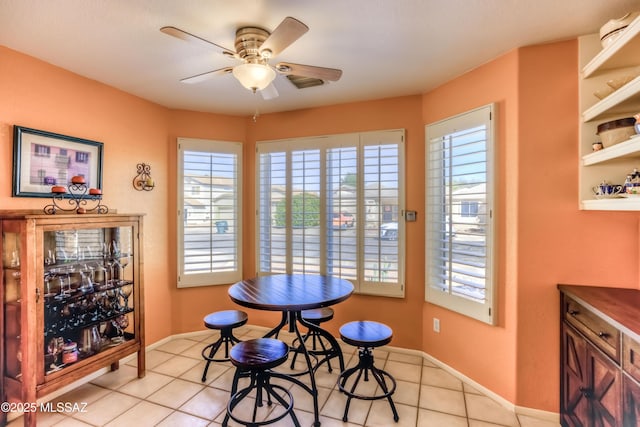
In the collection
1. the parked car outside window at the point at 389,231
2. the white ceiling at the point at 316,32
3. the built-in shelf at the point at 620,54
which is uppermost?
the white ceiling at the point at 316,32

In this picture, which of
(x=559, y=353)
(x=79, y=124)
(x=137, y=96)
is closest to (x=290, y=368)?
(x=559, y=353)

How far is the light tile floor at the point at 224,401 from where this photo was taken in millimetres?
2025

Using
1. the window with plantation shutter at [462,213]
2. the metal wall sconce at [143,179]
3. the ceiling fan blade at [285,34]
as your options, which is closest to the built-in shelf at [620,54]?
the window with plantation shutter at [462,213]

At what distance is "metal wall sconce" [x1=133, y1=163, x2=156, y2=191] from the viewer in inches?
117

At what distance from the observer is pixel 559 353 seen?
201 cm

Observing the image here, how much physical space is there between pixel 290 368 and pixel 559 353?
2.02 metres

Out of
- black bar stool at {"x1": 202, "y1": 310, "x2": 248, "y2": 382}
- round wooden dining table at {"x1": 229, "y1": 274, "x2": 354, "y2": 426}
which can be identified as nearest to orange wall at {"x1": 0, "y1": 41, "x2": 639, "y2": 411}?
round wooden dining table at {"x1": 229, "y1": 274, "x2": 354, "y2": 426}

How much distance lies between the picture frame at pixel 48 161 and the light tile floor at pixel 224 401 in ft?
5.18

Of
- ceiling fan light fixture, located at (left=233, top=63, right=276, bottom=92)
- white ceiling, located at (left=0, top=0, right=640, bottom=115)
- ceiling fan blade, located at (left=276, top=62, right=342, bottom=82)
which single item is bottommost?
ceiling fan light fixture, located at (left=233, top=63, right=276, bottom=92)

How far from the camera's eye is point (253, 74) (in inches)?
67.5

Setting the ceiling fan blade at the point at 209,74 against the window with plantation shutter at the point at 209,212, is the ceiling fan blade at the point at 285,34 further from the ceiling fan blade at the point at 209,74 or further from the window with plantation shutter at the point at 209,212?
the window with plantation shutter at the point at 209,212

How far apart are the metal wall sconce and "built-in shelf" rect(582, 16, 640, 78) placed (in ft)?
11.8

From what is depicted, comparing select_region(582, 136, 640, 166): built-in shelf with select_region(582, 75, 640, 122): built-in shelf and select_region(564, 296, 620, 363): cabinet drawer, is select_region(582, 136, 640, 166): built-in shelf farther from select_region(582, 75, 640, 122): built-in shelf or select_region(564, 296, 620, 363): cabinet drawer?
select_region(564, 296, 620, 363): cabinet drawer

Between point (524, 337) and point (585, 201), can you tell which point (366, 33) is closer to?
point (585, 201)
